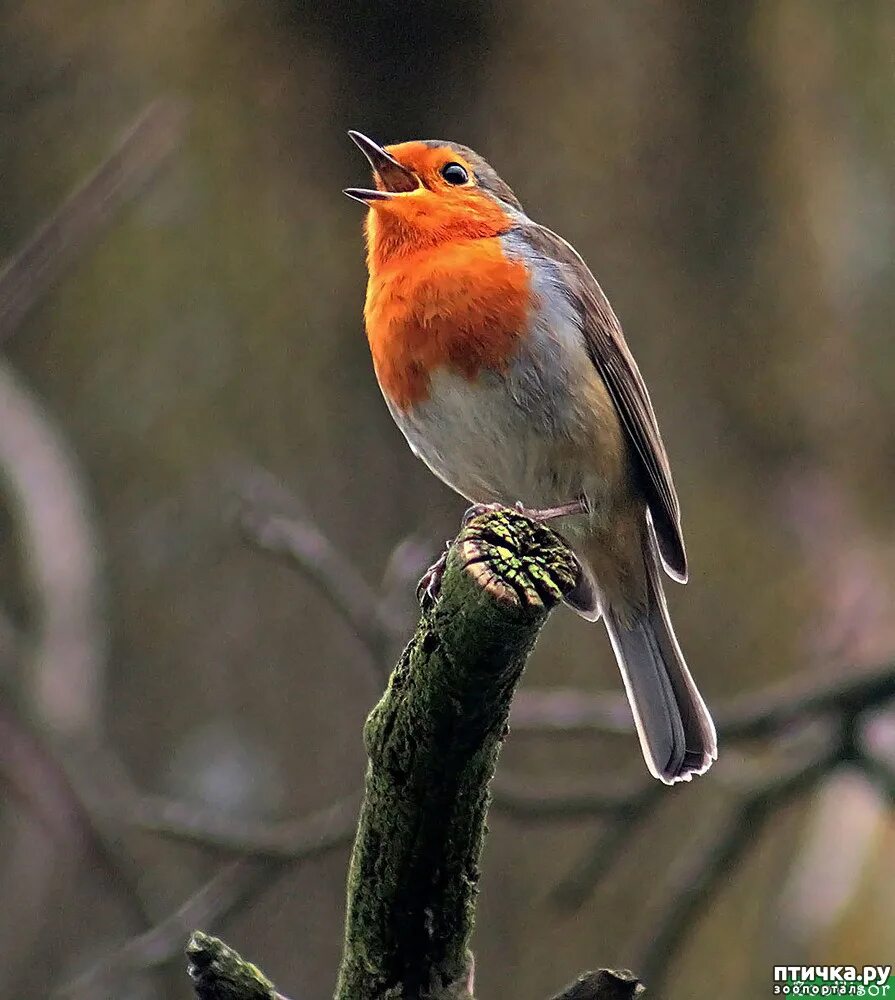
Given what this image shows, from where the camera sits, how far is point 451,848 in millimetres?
1929

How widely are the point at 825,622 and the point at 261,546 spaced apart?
1.74 metres

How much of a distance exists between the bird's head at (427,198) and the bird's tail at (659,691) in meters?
0.90

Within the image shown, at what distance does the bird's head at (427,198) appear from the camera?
3.27 metres

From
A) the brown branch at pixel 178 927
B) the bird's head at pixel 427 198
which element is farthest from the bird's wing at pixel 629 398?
the brown branch at pixel 178 927

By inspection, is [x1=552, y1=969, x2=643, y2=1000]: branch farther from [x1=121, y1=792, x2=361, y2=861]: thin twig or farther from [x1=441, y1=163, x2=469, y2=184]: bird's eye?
[x1=441, y1=163, x2=469, y2=184]: bird's eye

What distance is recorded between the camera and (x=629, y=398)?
10.8ft

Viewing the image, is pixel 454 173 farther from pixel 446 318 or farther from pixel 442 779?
pixel 442 779

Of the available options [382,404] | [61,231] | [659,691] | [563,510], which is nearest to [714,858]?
[659,691]

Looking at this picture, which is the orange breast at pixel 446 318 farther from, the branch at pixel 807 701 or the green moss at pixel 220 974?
the green moss at pixel 220 974

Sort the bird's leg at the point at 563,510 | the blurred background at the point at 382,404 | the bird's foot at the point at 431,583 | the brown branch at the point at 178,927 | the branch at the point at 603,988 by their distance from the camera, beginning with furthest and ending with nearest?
the blurred background at the point at 382,404 → the brown branch at the point at 178,927 → the bird's leg at the point at 563,510 → the bird's foot at the point at 431,583 → the branch at the point at 603,988

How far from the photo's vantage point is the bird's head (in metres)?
3.27

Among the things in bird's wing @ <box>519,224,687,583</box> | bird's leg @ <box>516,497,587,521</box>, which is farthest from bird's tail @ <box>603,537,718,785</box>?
bird's leg @ <box>516,497,587,521</box>

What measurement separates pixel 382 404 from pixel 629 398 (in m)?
1.03

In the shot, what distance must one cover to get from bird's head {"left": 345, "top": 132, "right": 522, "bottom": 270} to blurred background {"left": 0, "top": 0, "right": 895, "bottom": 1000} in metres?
0.65
